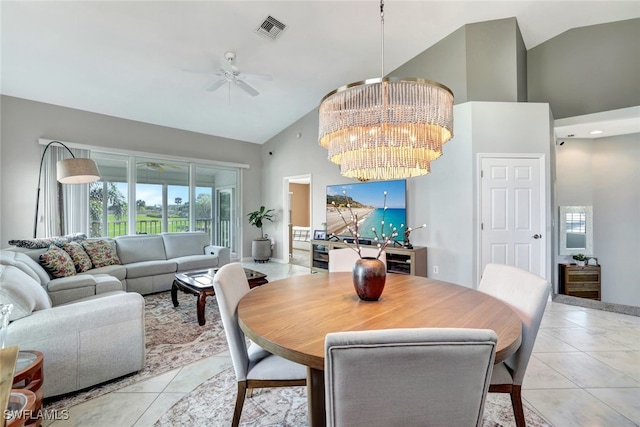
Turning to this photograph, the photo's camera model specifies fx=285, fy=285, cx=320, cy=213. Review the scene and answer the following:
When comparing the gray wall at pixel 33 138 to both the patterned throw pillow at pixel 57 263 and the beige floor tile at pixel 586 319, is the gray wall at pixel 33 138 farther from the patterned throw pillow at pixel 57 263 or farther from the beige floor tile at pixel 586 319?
the beige floor tile at pixel 586 319

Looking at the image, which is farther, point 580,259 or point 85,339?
point 580,259

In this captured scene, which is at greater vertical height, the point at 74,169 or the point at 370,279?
the point at 74,169

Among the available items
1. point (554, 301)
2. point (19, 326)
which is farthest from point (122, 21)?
point (554, 301)

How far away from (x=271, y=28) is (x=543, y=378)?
4.34 meters

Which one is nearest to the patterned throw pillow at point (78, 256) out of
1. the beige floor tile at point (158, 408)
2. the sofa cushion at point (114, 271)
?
the sofa cushion at point (114, 271)

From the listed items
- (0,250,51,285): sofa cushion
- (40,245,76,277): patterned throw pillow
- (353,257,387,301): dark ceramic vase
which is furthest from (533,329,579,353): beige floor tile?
(40,245,76,277): patterned throw pillow

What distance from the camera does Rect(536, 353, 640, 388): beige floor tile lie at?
2.00m

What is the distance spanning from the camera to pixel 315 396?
3.61ft

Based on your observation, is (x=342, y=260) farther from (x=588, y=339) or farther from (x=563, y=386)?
(x=588, y=339)

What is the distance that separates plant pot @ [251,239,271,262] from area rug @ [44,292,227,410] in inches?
109

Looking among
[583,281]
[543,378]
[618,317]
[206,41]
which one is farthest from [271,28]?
[583,281]

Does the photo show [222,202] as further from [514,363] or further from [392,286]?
[514,363]

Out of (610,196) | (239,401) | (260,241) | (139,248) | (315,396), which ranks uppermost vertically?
(610,196)

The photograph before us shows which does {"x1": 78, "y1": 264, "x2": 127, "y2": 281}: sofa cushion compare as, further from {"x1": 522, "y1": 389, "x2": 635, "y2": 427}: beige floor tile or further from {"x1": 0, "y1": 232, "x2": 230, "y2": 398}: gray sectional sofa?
{"x1": 522, "y1": 389, "x2": 635, "y2": 427}: beige floor tile
